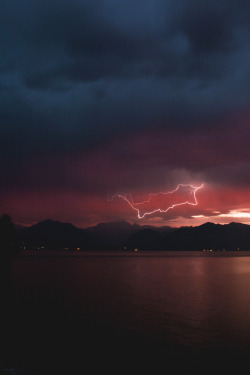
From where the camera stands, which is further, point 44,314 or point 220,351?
point 44,314

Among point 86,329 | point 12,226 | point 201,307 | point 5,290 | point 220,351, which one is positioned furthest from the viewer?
point 12,226

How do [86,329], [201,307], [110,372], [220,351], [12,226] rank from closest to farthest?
[110,372], [220,351], [86,329], [201,307], [12,226]

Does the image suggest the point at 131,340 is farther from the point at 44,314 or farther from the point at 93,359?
the point at 44,314

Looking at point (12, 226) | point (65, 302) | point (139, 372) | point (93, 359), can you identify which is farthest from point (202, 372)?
point (12, 226)

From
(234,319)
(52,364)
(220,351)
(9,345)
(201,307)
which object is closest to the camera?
(52,364)

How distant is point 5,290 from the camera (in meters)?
54.9

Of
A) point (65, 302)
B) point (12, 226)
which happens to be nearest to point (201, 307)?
point (65, 302)

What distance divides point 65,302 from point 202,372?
89.7ft

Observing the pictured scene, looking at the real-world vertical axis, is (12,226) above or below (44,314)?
above

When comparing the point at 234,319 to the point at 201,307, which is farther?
the point at 201,307

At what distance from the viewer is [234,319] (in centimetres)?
3297

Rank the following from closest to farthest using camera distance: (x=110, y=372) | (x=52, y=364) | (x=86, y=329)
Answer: (x=110, y=372)
(x=52, y=364)
(x=86, y=329)

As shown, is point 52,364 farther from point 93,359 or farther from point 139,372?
point 139,372

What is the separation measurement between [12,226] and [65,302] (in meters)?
87.5
